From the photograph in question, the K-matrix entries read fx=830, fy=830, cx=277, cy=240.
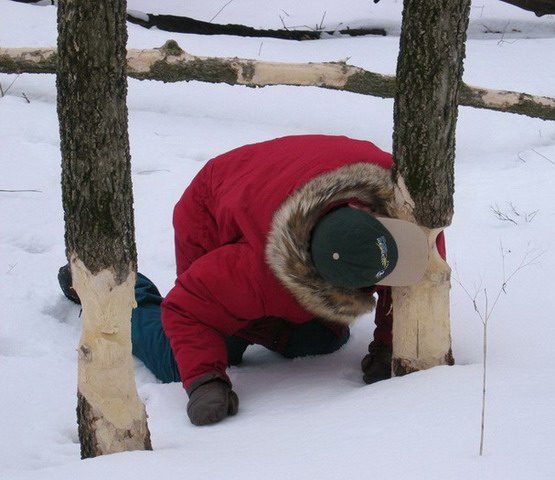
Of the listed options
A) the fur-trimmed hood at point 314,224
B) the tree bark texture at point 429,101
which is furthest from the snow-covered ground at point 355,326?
the tree bark texture at point 429,101

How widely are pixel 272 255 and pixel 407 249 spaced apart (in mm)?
389

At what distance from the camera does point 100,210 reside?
1.84 meters

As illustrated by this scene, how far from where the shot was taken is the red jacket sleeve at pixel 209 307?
2.51 meters

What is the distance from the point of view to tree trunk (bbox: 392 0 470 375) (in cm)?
218

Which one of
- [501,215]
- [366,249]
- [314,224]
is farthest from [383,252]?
[501,215]

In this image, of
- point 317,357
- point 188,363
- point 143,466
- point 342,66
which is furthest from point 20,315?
point 342,66

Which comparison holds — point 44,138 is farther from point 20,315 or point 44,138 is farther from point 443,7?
point 443,7

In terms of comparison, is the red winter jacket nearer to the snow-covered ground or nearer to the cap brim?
the cap brim

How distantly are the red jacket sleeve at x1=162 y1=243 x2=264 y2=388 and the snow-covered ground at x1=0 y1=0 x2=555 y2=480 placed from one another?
0.53 feet

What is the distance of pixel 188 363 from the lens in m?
2.56

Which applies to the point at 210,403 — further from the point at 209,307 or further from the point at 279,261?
the point at 279,261

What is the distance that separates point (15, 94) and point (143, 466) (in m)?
3.78

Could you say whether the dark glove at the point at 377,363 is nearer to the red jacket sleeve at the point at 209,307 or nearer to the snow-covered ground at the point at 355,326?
the snow-covered ground at the point at 355,326

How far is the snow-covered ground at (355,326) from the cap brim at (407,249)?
30 centimetres
